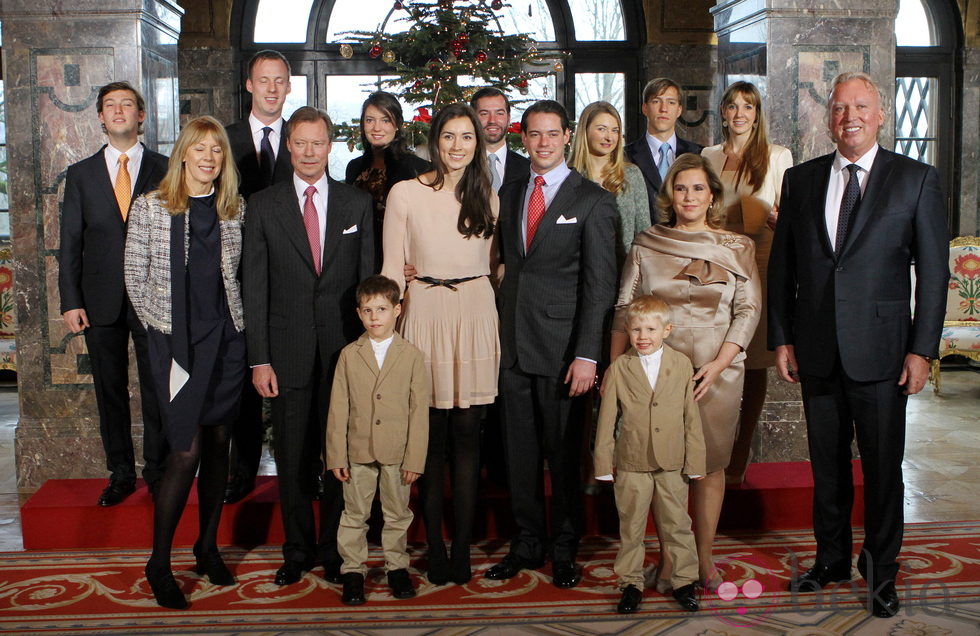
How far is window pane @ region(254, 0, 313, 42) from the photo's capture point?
8164mm

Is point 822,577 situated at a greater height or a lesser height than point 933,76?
lesser

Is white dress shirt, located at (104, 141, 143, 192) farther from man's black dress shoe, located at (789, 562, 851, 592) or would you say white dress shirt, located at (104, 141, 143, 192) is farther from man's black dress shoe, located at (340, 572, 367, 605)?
man's black dress shoe, located at (789, 562, 851, 592)

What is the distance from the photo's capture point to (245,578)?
362 cm

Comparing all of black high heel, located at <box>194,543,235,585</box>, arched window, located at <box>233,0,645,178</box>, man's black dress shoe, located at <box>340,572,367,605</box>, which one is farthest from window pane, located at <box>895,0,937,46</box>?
black high heel, located at <box>194,543,235,585</box>

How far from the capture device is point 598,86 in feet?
27.4

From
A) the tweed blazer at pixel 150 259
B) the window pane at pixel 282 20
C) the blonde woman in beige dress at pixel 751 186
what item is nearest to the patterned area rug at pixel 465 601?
the blonde woman in beige dress at pixel 751 186

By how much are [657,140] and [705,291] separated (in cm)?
104

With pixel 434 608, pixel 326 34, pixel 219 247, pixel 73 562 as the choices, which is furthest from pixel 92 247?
pixel 326 34

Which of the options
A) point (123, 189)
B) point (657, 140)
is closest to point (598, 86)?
point (657, 140)

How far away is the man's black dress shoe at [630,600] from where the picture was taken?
3.27 meters

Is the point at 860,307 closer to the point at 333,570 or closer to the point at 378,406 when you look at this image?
the point at 378,406

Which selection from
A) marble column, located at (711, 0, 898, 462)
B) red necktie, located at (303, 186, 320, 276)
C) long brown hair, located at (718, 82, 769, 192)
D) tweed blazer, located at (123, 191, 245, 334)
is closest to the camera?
tweed blazer, located at (123, 191, 245, 334)

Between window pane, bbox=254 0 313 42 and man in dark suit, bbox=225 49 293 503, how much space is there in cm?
459

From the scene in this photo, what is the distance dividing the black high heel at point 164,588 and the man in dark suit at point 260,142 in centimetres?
68
